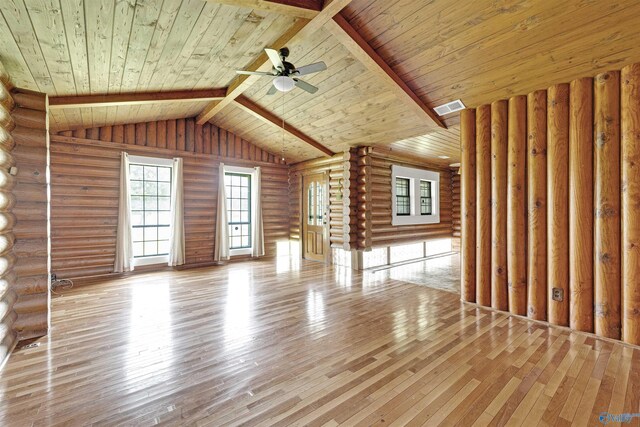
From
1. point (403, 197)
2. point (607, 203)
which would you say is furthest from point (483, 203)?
point (403, 197)

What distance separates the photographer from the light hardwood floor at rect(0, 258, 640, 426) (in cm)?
191

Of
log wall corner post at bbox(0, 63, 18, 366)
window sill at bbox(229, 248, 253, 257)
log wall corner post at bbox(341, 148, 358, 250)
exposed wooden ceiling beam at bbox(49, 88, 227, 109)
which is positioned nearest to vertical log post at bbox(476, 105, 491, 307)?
log wall corner post at bbox(341, 148, 358, 250)

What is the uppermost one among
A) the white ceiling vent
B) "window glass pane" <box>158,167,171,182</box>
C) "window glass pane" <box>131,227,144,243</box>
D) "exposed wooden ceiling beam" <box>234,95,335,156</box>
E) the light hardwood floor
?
"exposed wooden ceiling beam" <box>234,95,335,156</box>

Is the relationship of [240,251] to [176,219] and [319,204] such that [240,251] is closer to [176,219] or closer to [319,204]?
[176,219]

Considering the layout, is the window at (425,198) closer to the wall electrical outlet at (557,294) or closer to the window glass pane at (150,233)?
the wall electrical outlet at (557,294)

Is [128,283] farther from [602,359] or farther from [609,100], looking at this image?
[609,100]

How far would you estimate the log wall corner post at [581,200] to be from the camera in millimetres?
3125

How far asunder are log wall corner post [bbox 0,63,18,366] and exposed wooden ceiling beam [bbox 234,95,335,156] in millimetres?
3323

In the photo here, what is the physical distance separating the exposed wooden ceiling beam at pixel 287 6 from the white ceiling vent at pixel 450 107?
2.34 meters

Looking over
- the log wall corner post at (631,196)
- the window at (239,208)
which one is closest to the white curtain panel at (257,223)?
the window at (239,208)

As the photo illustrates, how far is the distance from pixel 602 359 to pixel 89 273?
7894mm

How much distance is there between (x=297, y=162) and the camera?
27.5 ft

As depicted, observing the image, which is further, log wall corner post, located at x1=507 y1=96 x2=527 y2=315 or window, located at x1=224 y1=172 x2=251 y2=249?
window, located at x1=224 y1=172 x2=251 y2=249

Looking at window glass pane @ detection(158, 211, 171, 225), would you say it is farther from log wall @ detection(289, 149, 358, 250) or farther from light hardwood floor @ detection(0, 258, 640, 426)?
log wall @ detection(289, 149, 358, 250)
